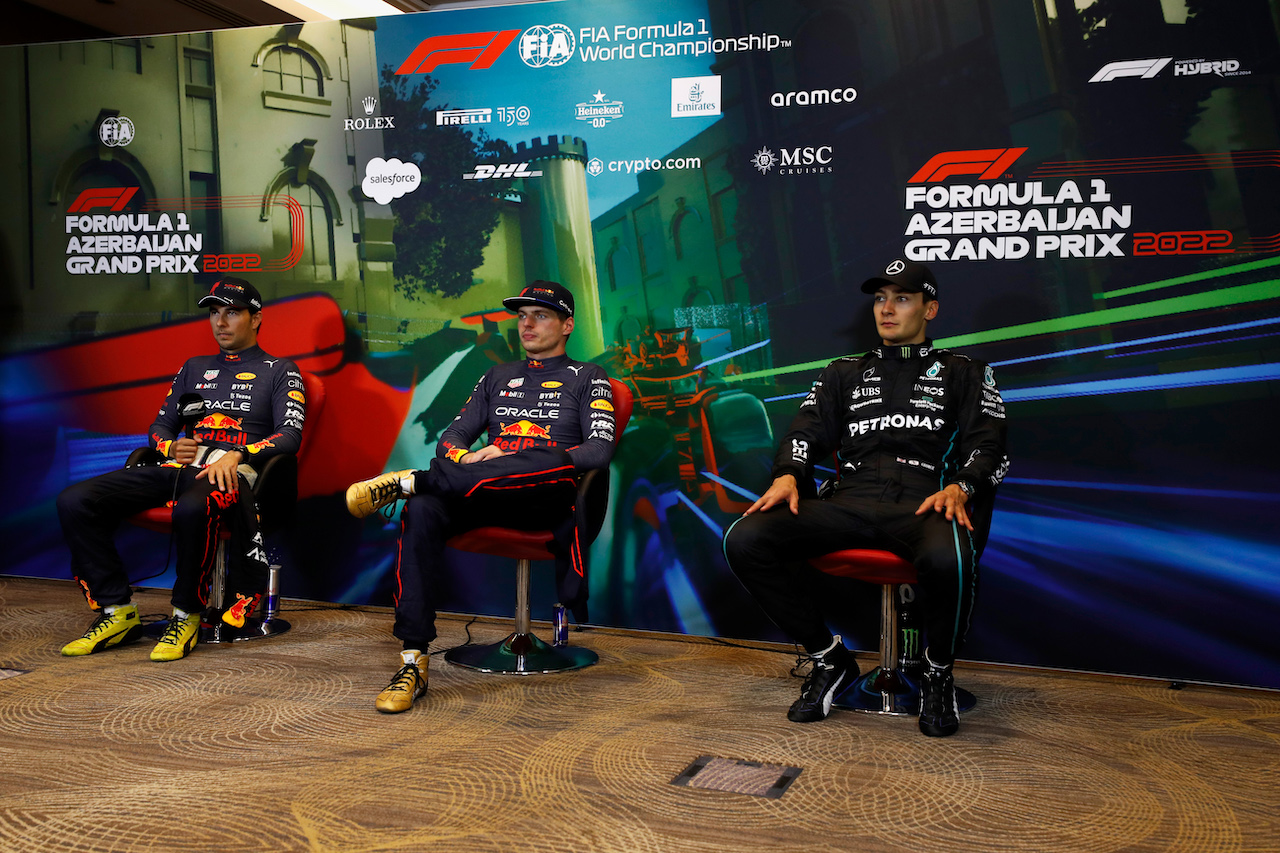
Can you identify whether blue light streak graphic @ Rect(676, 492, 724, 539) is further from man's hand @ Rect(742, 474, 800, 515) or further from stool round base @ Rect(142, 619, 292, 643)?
stool round base @ Rect(142, 619, 292, 643)

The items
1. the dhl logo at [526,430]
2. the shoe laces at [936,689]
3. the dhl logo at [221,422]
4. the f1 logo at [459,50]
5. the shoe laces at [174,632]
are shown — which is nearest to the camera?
the shoe laces at [936,689]

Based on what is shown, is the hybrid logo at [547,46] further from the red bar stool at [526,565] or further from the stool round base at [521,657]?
the stool round base at [521,657]

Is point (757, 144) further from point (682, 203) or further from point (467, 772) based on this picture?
point (467, 772)

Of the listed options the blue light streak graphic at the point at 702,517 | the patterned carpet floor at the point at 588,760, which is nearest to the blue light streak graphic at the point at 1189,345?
the patterned carpet floor at the point at 588,760

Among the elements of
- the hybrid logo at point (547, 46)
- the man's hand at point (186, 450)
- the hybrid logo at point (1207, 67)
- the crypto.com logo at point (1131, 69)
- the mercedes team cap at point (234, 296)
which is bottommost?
the man's hand at point (186, 450)

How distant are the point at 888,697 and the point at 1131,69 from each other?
2140 mm

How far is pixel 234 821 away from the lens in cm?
190

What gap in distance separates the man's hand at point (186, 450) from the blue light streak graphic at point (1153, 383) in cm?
282

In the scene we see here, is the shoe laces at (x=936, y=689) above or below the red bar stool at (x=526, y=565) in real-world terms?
below

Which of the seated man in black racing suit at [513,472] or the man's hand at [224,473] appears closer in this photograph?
the seated man in black racing suit at [513,472]

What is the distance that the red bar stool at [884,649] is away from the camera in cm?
260

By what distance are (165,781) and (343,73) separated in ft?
9.53

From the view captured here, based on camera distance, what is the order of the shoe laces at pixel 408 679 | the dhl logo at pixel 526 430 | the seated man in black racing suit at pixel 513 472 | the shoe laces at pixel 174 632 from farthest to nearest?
1. the dhl logo at pixel 526 430
2. the shoe laces at pixel 174 632
3. the seated man in black racing suit at pixel 513 472
4. the shoe laces at pixel 408 679

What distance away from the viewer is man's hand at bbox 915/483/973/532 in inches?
100
